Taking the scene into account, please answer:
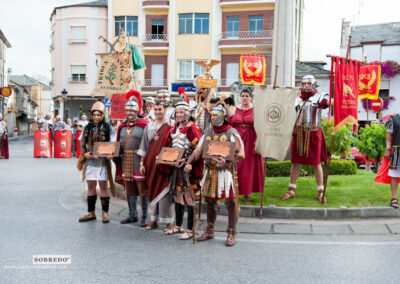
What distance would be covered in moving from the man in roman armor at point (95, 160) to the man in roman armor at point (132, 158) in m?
0.27

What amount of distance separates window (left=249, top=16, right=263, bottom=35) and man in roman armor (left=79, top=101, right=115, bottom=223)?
27.2 metres

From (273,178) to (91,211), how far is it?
4641 mm

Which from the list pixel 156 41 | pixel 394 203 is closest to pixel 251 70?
pixel 156 41

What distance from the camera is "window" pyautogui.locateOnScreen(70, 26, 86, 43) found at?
35875mm

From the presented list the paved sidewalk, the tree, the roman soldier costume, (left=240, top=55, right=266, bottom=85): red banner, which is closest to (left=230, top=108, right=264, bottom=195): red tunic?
the paved sidewalk

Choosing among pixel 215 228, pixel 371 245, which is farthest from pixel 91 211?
pixel 371 245

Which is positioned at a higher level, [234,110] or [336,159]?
[234,110]

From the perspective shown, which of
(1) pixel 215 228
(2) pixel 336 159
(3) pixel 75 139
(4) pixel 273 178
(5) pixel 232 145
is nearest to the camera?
(5) pixel 232 145

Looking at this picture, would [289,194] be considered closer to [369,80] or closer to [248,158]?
[248,158]

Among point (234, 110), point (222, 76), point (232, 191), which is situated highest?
point (222, 76)

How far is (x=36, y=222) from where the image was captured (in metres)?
6.95

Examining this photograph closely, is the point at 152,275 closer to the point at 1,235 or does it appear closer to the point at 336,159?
the point at 1,235

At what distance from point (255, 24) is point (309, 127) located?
26576 millimetres

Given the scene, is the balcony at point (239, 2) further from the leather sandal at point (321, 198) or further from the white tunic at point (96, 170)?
the white tunic at point (96, 170)
